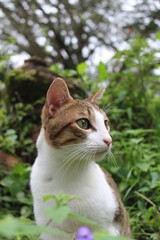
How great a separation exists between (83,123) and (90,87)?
2451 mm

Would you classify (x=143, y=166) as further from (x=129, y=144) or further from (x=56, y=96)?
(x=56, y=96)

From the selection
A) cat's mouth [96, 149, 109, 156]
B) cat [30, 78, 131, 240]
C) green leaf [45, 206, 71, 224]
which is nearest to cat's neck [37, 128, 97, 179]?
cat [30, 78, 131, 240]

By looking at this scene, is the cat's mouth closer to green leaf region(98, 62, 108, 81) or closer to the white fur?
the white fur

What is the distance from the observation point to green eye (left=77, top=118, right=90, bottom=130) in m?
2.31

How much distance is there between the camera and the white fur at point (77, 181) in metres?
2.27

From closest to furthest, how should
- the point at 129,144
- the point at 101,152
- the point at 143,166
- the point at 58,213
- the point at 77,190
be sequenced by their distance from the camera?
the point at 58,213 < the point at 101,152 < the point at 77,190 < the point at 143,166 < the point at 129,144

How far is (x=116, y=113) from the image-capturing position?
15.0ft

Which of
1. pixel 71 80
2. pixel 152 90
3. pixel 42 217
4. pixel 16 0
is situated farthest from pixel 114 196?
pixel 16 0

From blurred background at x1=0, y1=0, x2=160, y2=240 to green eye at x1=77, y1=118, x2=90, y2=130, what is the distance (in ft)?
3.05

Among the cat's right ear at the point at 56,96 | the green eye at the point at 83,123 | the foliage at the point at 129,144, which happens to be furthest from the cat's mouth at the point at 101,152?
the foliage at the point at 129,144

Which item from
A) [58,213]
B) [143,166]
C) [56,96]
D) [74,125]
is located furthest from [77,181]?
[58,213]

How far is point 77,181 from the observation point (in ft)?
7.91

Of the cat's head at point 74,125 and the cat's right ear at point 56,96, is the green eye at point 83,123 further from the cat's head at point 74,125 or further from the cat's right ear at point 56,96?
the cat's right ear at point 56,96

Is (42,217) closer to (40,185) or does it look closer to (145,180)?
(40,185)
